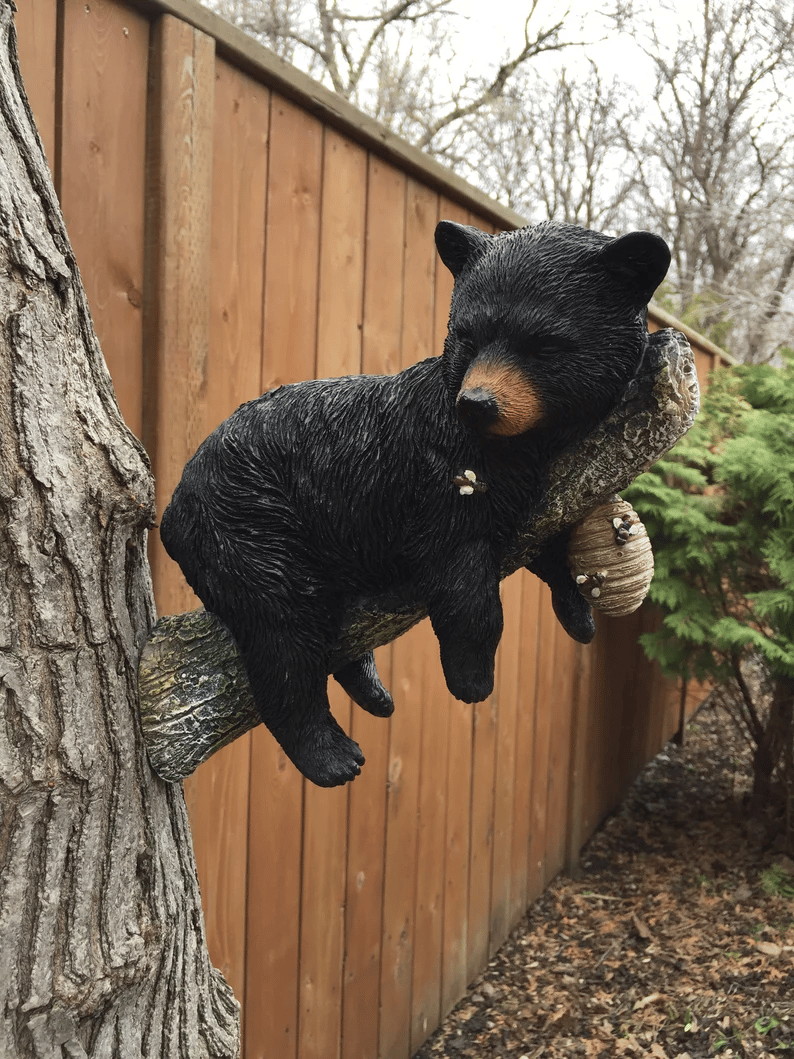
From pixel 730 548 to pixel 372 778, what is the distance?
6.79 ft

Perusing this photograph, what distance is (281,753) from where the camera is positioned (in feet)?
6.61

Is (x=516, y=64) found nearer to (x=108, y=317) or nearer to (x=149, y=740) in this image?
(x=108, y=317)

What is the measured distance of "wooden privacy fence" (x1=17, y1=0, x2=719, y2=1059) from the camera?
59.9 inches

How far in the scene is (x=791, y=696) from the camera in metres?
3.91

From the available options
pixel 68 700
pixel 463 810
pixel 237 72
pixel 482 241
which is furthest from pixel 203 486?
pixel 463 810

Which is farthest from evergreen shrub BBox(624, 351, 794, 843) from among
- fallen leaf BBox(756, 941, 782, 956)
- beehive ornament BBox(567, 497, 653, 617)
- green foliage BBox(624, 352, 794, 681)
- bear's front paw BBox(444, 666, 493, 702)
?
Answer: bear's front paw BBox(444, 666, 493, 702)

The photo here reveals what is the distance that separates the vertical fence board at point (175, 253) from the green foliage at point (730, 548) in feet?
8.24

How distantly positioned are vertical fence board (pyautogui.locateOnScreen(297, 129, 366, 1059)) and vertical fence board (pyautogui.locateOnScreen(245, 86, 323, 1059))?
0.13 ft

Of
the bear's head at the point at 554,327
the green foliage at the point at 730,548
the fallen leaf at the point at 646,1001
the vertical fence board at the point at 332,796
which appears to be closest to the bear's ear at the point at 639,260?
the bear's head at the point at 554,327

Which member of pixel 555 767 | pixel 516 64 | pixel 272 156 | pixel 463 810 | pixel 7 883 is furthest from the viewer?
pixel 516 64

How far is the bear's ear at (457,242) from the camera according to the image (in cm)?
80

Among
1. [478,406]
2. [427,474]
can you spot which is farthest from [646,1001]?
[478,406]

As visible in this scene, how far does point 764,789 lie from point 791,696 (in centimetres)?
54

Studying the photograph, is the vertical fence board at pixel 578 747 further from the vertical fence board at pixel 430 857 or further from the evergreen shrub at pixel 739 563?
the vertical fence board at pixel 430 857
